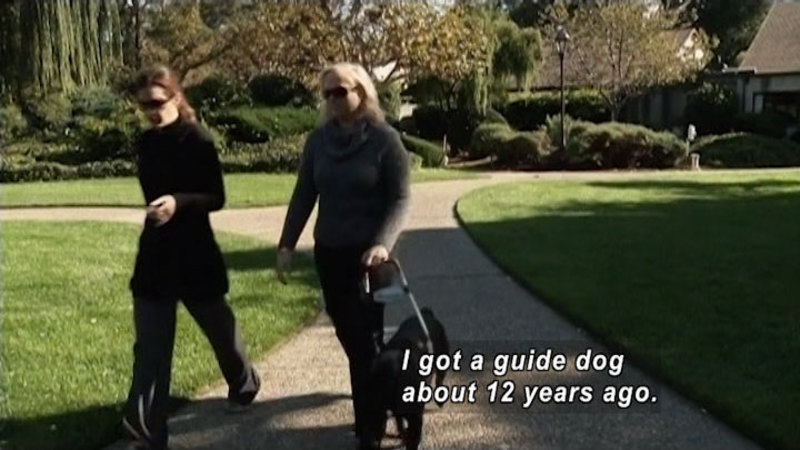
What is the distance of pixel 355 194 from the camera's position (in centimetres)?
380

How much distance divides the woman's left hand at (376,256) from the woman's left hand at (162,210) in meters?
0.85

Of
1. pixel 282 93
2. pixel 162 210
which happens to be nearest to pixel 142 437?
pixel 162 210

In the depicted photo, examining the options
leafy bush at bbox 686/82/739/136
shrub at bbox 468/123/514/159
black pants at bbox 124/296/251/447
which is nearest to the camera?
black pants at bbox 124/296/251/447

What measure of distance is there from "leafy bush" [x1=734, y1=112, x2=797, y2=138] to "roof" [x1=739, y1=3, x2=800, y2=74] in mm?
3262

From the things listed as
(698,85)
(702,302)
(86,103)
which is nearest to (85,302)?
(702,302)

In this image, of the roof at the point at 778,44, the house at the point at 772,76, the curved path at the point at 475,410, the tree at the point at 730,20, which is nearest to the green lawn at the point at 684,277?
the curved path at the point at 475,410

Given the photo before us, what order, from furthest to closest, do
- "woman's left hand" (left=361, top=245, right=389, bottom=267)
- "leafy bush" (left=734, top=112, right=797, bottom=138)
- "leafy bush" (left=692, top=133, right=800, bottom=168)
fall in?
"leafy bush" (left=734, top=112, right=797, bottom=138), "leafy bush" (left=692, top=133, right=800, bottom=168), "woman's left hand" (left=361, top=245, right=389, bottom=267)

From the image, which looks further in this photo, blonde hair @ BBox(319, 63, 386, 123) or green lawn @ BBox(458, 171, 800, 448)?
green lawn @ BBox(458, 171, 800, 448)

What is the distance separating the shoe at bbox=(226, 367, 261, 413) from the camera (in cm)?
454

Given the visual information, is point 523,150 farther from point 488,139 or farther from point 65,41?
point 65,41

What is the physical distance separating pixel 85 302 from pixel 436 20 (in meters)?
20.5

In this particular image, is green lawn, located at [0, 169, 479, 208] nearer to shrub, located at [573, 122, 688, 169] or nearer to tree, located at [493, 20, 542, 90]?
shrub, located at [573, 122, 688, 169]

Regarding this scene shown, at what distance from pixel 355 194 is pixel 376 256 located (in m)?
0.28

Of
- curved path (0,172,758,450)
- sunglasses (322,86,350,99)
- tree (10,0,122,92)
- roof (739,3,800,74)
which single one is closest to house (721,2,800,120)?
roof (739,3,800,74)
